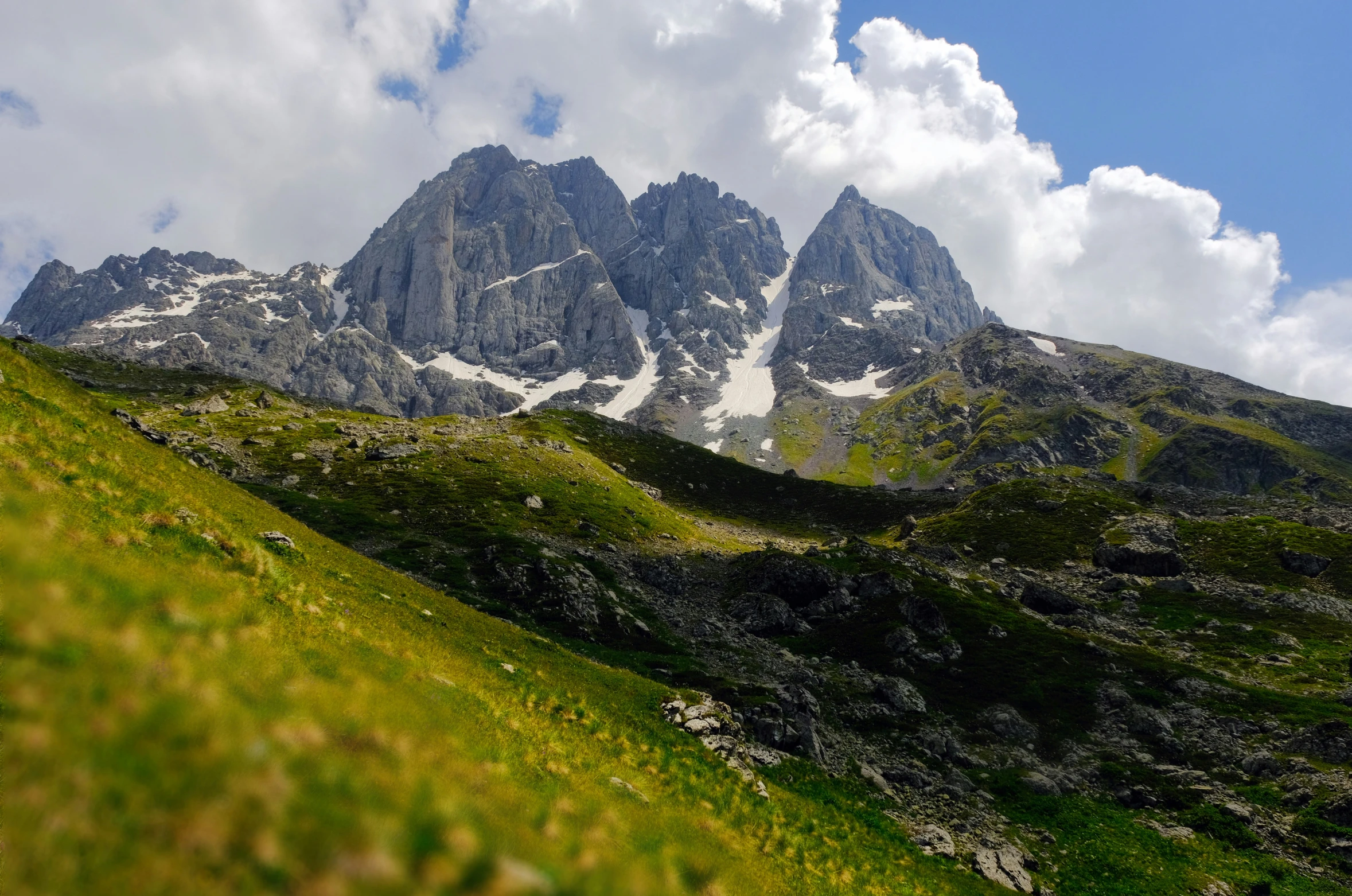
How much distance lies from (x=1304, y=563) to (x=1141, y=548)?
18.2 meters

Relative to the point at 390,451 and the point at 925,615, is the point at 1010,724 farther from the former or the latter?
the point at 390,451

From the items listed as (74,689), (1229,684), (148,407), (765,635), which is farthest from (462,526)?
(148,407)

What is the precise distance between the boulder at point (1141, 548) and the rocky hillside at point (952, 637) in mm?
402

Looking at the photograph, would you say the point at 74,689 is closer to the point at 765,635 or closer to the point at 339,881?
the point at 339,881

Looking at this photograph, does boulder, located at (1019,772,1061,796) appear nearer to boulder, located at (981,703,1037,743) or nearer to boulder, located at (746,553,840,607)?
boulder, located at (981,703,1037,743)

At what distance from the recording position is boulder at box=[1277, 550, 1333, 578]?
7944 centimetres

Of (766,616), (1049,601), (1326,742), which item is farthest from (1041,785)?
(1049,601)

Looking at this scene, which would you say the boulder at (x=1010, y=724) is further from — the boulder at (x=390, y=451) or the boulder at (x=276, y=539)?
the boulder at (x=390, y=451)

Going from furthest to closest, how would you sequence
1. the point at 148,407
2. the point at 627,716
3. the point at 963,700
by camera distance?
the point at 148,407, the point at 963,700, the point at 627,716

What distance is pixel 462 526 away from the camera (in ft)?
221

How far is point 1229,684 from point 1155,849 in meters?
28.0

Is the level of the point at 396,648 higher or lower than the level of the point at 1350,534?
lower

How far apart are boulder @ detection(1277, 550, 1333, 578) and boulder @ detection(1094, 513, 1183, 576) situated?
38.5 feet

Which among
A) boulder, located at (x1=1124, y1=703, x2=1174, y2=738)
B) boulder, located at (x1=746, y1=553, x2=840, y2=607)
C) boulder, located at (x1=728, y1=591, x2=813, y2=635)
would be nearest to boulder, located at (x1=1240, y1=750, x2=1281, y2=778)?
boulder, located at (x1=1124, y1=703, x2=1174, y2=738)
